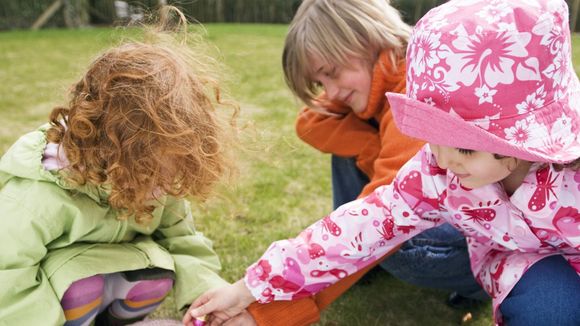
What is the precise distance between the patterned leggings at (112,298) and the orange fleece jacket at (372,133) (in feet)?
2.03

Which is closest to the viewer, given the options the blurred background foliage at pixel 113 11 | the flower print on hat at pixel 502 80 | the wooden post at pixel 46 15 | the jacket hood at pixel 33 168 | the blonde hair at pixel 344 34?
the flower print on hat at pixel 502 80

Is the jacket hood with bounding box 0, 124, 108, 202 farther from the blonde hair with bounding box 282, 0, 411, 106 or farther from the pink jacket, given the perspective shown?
the blonde hair with bounding box 282, 0, 411, 106

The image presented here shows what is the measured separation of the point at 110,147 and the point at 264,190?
1401 millimetres

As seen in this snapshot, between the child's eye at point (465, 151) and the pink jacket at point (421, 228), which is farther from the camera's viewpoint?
the pink jacket at point (421, 228)

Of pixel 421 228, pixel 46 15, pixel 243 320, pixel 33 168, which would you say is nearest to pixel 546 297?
pixel 421 228

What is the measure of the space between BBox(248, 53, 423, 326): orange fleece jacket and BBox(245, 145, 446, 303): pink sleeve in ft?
0.17

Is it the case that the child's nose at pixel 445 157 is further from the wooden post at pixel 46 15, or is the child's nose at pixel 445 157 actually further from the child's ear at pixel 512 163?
the wooden post at pixel 46 15

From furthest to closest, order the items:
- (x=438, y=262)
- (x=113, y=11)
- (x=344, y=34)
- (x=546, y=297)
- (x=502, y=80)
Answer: (x=113, y=11) < (x=344, y=34) < (x=438, y=262) < (x=546, y=297) < (x=502, y=80)

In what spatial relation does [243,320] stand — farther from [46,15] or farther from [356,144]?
[46,15]

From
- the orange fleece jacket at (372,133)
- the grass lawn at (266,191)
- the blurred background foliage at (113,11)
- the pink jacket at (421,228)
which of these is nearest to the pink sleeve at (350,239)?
the pink jacket at (421,228)

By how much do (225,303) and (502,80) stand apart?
817 millimetres

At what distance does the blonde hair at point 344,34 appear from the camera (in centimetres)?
173

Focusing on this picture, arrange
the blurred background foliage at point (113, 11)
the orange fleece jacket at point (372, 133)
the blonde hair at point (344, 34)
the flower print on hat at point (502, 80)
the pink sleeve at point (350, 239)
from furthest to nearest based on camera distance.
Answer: the blurred background foliage at point (113, 11) → the blonde hair at point (344, 34) → the orange fleece jacket at point (372, 133) → the pink sleeve at point (350, 239) → the flower print on hat at point (502, 80)

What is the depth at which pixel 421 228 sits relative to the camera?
54.8 inches
